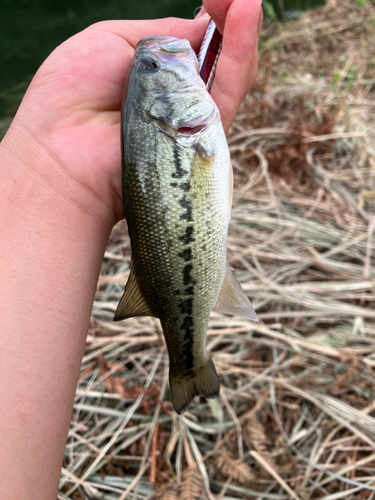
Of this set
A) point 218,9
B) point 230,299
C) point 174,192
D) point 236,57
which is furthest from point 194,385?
point 218,9

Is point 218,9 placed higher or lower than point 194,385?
higher

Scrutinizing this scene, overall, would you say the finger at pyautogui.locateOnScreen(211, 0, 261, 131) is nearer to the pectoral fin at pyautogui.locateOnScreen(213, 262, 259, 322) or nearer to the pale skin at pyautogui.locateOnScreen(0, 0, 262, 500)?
the pale skin at pyautogui.locateOnScreen(0, 0, 262, 500)

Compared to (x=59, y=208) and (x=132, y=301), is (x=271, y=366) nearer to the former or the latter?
(x=132, y=301)

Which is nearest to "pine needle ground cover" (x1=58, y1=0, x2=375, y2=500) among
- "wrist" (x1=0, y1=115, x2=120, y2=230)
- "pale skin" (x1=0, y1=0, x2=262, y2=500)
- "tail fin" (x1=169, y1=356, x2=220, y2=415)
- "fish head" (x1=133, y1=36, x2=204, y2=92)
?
"tail fin" (x1=169, y1=356, x2=220, y2=415)

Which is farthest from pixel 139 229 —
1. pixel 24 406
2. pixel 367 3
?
pixel 367 3

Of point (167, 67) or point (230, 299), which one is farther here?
point (230, 299)

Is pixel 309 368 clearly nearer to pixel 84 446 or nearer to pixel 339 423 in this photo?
pixel 339 423
